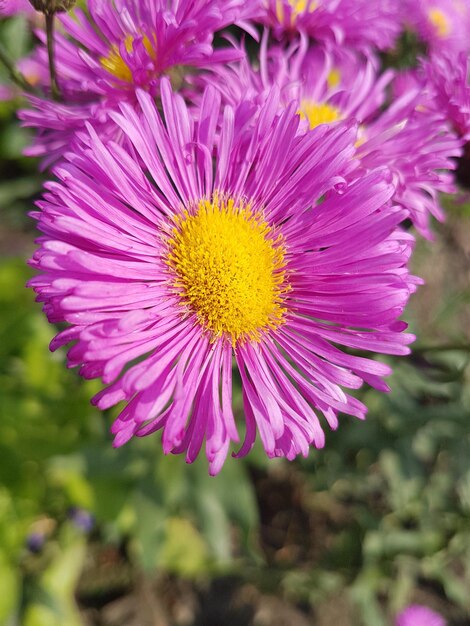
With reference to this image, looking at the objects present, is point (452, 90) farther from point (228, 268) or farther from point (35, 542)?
point (35, 542)

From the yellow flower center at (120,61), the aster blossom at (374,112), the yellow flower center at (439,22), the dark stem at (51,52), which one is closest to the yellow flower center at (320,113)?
the aster blossom at (374,112)

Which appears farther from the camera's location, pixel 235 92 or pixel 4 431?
pixel 4 431

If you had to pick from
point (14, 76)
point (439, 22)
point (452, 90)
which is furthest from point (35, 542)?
point (439, 22)

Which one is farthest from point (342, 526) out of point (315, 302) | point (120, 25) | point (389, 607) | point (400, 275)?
point (120, 25)

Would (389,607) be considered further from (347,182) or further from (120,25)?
(120,25)

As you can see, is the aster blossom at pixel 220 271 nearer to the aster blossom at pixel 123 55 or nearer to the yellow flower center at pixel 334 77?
the aster blossom at pixel 123 55
